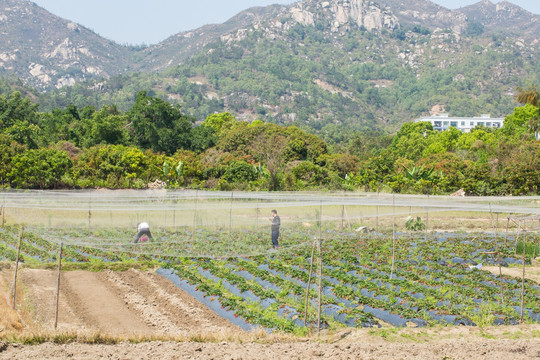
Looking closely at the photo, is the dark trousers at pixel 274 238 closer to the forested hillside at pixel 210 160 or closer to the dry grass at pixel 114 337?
the dry grass at pixel 114 337

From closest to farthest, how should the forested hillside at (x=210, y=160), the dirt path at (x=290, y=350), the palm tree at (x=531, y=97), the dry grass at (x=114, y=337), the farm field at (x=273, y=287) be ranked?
1. the dirt path at (x=290, y=350)
2. the dry grass at (x=114, y=337)
3. the farm field at (x=273, y=287)
4. the forested hillside at (x=210, y=160)
5. the palm tree at (x=531, y=97)

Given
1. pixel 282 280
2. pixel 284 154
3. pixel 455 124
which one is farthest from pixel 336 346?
pixel 455 124

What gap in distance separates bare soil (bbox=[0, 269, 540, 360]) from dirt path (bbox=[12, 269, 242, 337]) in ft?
0.06

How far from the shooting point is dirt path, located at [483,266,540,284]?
13629mm

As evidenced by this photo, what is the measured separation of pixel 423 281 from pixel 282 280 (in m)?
3.14

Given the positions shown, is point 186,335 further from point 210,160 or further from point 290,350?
point 210,160

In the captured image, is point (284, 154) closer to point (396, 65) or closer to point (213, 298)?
point (213, 298)

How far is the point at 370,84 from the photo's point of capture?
187750 millimetres

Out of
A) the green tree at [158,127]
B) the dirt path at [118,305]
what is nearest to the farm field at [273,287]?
the dirt path at [118,305]

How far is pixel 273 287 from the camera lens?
12.4m

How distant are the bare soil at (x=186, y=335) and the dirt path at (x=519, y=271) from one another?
3.94 m

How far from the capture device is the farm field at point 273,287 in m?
9.83

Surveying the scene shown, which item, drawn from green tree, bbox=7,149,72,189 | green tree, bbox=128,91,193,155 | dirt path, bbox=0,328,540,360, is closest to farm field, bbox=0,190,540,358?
dirt path, bbox=0,328,540,360

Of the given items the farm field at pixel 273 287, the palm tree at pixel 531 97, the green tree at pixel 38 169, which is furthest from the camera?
the palm tree at pixel 531 97
